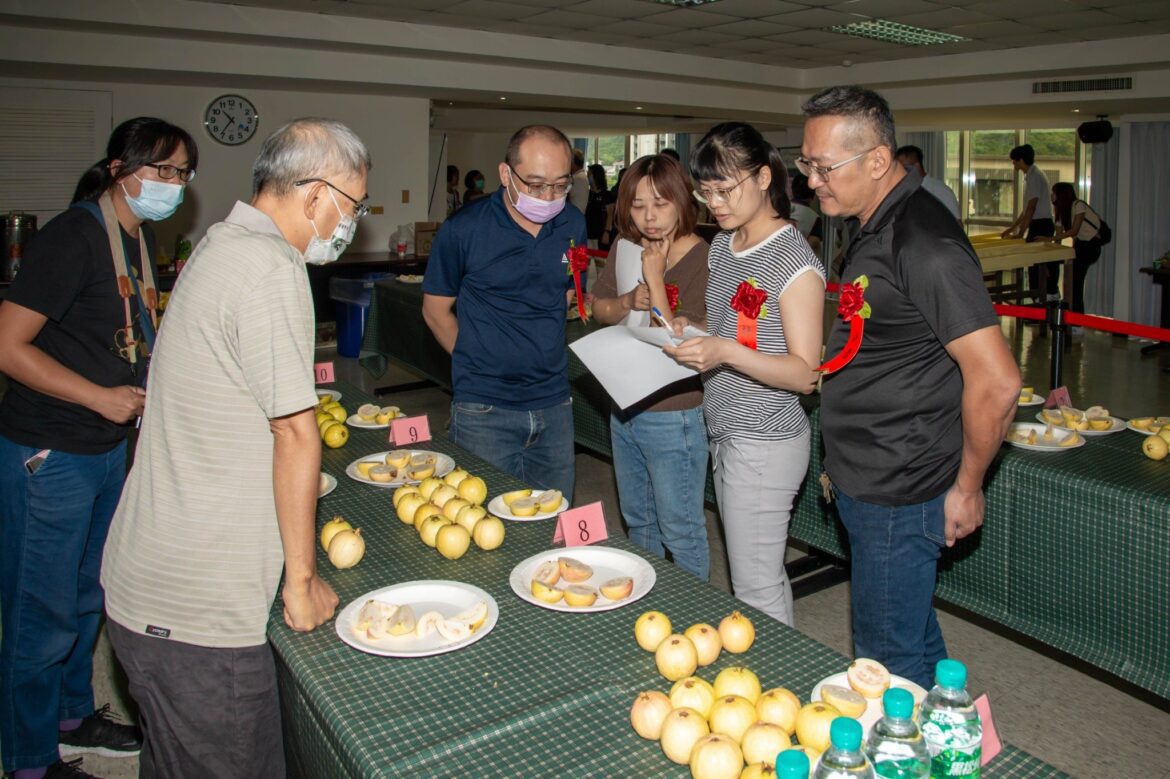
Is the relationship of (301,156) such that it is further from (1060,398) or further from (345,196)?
(1060,398)

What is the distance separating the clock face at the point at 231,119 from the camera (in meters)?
8.30

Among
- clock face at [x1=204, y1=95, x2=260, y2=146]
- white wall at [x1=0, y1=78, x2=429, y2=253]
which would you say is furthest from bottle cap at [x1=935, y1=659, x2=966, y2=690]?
clock face at [x1=204, y1=95, x2=260, y2=146]

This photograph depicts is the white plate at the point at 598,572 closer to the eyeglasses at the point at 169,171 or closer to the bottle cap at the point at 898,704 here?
the bottle cap at the point at 898,704

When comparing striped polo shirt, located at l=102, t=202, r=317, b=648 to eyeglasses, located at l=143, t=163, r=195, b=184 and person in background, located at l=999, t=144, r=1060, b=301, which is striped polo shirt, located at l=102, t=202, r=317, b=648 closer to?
eyeglasses, located at l=143, t=163, r=195, b=184

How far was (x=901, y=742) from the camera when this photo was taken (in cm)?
97

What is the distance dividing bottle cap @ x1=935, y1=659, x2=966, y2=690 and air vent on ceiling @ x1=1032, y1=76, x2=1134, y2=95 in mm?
9366

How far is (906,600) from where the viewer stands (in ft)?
6.26

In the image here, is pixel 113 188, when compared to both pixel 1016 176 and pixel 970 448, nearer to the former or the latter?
pixel 970 448

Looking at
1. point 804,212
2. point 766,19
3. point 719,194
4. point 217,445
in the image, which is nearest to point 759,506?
point 719,194

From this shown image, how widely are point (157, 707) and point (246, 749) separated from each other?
16 cm

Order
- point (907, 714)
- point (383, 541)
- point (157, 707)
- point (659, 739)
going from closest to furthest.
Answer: point (907, 714) → point (659, 739) → point (157, 707) → point (383, 541)

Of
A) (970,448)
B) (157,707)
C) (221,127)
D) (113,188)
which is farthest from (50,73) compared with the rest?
(970,448)

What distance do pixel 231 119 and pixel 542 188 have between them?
6939mm

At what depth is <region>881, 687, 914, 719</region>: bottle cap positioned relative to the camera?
0.95m
